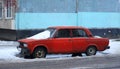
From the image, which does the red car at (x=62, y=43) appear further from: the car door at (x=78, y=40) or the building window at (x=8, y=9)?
the building window at (x=8, y=9)

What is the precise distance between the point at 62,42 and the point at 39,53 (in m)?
1.22

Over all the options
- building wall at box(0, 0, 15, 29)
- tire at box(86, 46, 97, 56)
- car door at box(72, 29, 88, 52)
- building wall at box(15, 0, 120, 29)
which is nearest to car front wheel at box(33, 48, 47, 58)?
car door at box(72, 29, 88, 52)

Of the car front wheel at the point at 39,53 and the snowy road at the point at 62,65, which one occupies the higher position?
the car front wheel at the point at 39,53

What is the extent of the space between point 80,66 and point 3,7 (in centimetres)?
1439

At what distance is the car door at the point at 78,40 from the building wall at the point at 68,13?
8.78 m

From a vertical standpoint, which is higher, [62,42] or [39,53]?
[62,42]

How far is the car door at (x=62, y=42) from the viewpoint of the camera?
60.1 feet

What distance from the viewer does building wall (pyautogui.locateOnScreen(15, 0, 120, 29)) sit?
27250 mm

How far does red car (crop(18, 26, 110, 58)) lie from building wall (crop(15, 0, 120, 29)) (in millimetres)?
8521

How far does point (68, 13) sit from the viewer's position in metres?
28.8

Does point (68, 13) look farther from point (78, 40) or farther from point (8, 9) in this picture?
point (78, 40)

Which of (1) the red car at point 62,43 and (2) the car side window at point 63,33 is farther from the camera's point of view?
(2) the car side window at point 63,33

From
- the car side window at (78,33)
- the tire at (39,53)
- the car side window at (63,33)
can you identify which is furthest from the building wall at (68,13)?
the tire at (39,53)

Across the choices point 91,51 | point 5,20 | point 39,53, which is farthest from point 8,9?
point 39,53
